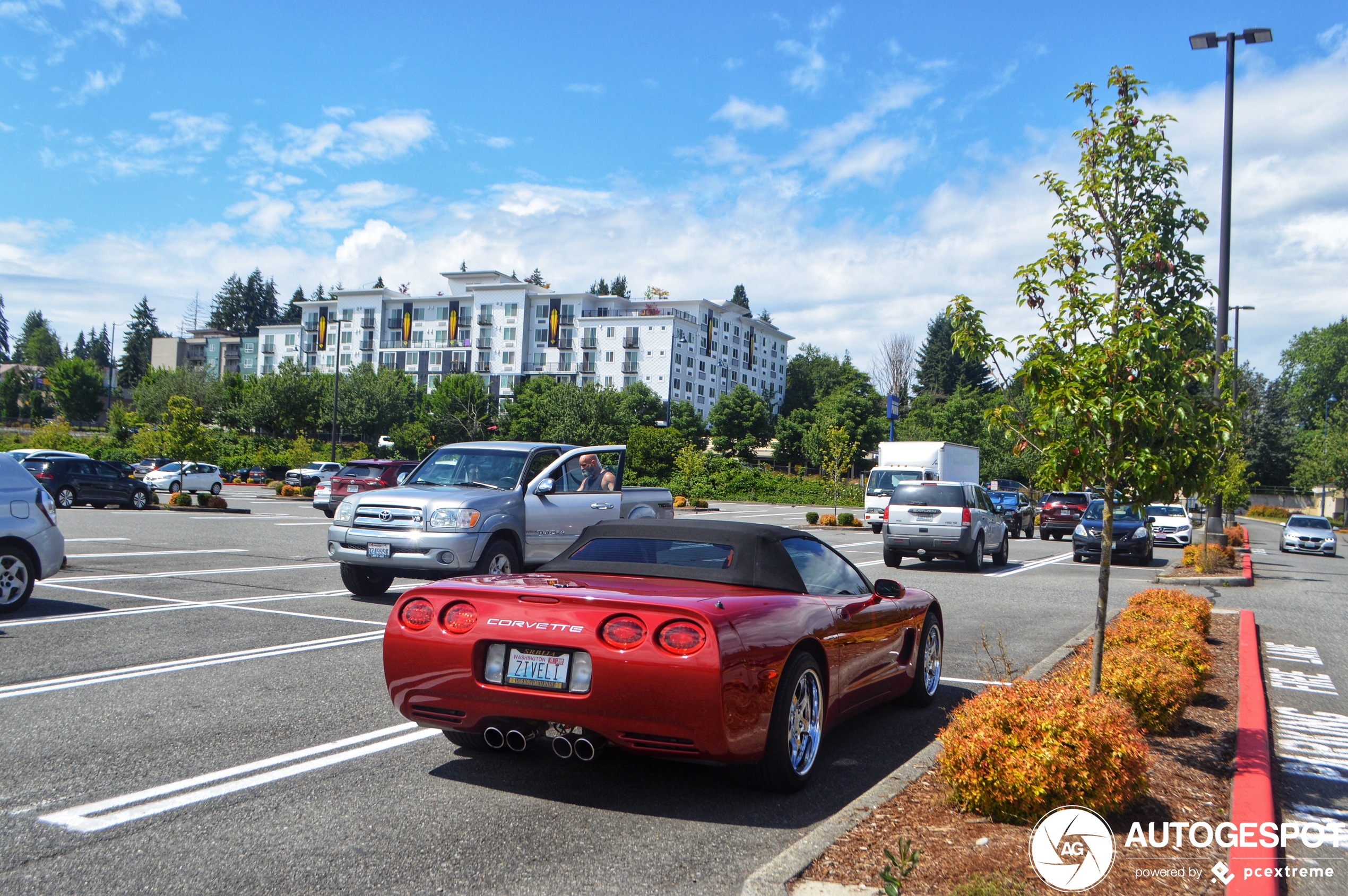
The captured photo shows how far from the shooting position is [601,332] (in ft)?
342

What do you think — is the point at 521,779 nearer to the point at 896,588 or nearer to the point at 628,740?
the point at 628,740

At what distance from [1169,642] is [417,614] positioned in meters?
5.32

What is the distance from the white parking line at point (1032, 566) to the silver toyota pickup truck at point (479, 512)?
815 cm

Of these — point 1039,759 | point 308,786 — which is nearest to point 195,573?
point 308,786

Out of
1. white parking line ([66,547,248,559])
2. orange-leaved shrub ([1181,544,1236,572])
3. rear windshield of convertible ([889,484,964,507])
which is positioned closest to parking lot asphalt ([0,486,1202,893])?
white parking line ([66,547,248,559])

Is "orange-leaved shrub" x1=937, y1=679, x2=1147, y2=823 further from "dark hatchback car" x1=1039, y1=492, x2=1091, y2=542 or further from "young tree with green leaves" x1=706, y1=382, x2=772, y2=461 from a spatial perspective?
"young tree with green leaves" x1=706, y1=382, x2=772, y2=461

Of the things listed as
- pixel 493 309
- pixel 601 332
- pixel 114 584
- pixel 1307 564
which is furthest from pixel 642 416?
pixel 114 584

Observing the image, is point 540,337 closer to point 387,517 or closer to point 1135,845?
point 387,517

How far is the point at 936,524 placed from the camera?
18.8 metres

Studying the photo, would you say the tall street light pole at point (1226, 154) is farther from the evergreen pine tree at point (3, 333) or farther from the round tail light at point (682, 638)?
the evergreen pine tree at point (3, 333)

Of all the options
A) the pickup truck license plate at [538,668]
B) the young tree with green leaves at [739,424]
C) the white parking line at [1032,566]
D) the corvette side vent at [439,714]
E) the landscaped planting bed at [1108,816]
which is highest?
the young tree with green leaves at [739,424]

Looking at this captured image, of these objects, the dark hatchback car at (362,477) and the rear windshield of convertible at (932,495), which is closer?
the rear windshield of convertible at (932,495)

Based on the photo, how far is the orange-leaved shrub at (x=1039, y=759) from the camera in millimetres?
3992

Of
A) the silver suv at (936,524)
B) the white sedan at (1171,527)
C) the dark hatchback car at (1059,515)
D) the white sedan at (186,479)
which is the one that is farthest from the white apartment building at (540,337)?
the silver suv at (936,524)
